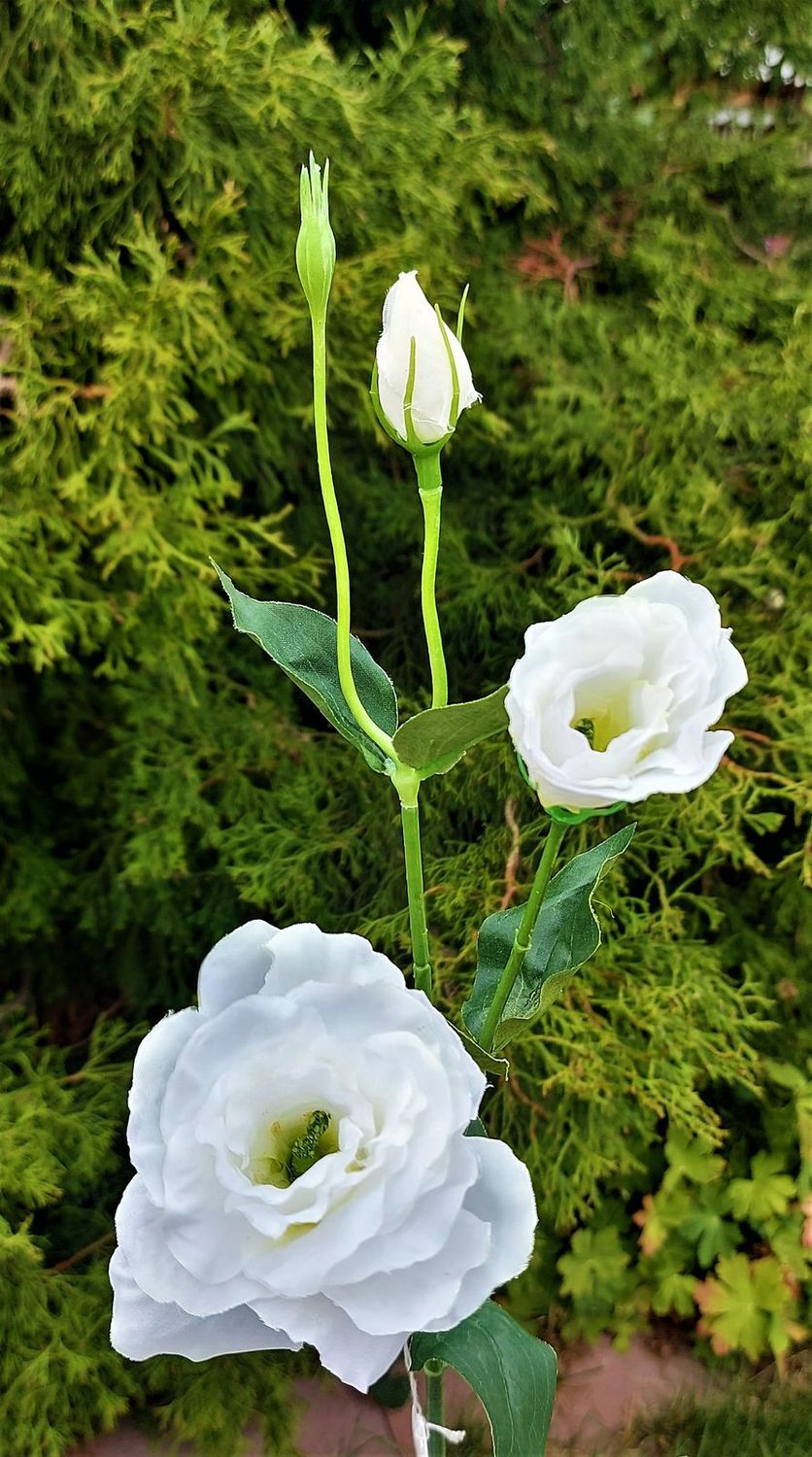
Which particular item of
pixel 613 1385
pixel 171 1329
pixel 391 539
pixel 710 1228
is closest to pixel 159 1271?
pixel 171 1329

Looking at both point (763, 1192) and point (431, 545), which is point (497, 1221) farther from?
point (763, 1192)

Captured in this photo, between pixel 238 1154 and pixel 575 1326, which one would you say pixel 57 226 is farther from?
pixel 575 1326

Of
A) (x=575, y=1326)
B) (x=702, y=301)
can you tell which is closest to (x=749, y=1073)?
(x=575, y=1326)

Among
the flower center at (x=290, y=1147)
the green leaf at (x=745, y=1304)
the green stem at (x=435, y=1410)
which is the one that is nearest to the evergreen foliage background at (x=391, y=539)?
the green leaf at (x=745, y=1304)

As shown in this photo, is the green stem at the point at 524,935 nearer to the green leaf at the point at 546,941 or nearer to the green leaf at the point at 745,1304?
the green leaf at the point at 546,941

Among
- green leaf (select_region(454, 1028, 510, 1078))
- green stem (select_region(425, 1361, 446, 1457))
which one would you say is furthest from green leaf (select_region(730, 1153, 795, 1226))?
green leaf (select_region(454, 1028, 510, 1078))

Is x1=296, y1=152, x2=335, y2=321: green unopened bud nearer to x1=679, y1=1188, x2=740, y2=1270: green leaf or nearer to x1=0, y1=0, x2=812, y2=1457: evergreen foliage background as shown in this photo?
x1=0, y1=0, x2=812, y2=1457: evergreen foliage background
